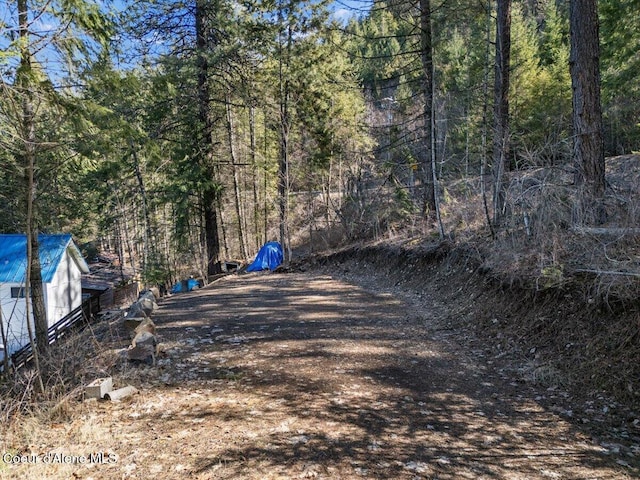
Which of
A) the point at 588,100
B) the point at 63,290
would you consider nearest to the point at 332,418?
the point at 588,100

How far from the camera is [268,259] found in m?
18.7

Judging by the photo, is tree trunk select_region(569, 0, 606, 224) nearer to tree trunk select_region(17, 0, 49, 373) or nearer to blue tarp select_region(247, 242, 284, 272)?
tree trunk select_region(17, 0, 49, 373)

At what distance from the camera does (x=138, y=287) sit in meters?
26.4

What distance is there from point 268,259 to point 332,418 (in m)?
15.1

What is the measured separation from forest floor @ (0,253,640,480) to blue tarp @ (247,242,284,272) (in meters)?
11.6

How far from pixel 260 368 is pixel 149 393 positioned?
1.29 m

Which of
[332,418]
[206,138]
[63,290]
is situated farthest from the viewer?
[63,290]

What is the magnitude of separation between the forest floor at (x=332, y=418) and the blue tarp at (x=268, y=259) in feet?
38.1

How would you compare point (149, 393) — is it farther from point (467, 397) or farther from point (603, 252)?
point (603, 252)

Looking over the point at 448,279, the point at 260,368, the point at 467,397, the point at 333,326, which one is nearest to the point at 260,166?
the point at 448,279

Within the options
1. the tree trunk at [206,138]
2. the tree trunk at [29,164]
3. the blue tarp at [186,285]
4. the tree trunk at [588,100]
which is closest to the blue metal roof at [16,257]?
the blue tarp at [186,285]

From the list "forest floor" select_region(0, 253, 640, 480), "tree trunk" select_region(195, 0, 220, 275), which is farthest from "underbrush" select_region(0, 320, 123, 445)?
"tree trunk" select_region(195, 0, 220, 275)

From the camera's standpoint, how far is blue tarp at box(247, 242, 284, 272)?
18.5 m

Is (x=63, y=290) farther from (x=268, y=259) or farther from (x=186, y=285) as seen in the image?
(x=268, y=259)
